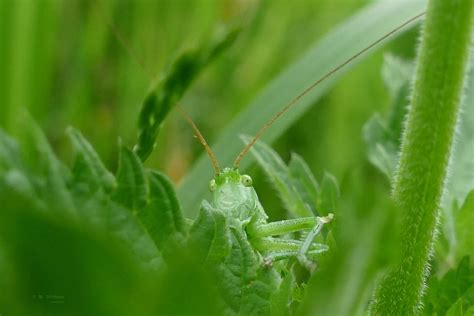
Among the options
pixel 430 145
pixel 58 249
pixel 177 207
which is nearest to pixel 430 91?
pixel 430 145

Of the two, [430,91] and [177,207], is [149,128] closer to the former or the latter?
[177,207]

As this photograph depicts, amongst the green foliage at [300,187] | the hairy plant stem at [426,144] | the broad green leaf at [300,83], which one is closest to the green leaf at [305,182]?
the green foliage at [300,187]

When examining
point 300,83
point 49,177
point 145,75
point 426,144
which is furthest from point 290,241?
point 145,75

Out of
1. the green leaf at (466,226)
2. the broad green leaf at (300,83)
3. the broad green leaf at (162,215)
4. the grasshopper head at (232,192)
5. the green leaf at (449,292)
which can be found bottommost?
the green leaf at (449,292)

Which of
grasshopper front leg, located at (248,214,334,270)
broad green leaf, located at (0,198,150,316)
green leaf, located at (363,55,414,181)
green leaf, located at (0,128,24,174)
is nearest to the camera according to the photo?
broad green leaf, located at (0,198,150,316)

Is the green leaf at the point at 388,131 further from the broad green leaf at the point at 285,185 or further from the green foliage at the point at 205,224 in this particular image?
the broad green leaf at the point at 285,185

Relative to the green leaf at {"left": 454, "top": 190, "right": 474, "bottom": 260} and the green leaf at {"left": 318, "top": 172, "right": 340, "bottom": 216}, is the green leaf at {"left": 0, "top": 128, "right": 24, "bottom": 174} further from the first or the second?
the green leaf at {"left": 454, "top": 190, "right": 474, "bottom": 260}

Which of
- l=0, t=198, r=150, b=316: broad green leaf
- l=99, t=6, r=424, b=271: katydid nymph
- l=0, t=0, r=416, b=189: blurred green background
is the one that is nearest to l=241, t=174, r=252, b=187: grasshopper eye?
l=99, t=6, r=424, b=271: katydid nymph
